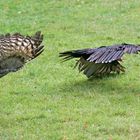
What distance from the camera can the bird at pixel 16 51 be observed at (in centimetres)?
770

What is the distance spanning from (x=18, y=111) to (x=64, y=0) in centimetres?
1022

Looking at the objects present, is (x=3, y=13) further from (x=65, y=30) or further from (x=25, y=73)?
(x=25, y=73)

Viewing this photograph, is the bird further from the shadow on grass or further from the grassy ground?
the shadow on grass

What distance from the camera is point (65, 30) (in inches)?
584

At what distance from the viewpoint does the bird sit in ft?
25.3

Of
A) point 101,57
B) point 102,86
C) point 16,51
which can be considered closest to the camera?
point 16,51

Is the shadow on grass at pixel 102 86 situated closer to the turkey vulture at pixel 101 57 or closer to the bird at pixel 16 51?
the turkey vulture at pixel 101 57

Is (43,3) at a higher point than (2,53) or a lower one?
lower

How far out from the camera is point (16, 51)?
7715 mm

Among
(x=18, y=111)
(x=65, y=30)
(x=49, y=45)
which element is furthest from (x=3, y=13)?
(x=18, y=111)

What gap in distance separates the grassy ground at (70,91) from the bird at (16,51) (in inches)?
31.1

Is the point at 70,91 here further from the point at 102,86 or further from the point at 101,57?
the point at 101,57

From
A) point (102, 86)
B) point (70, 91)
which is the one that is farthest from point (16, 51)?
point (102, 86)

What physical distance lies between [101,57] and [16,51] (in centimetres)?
219
